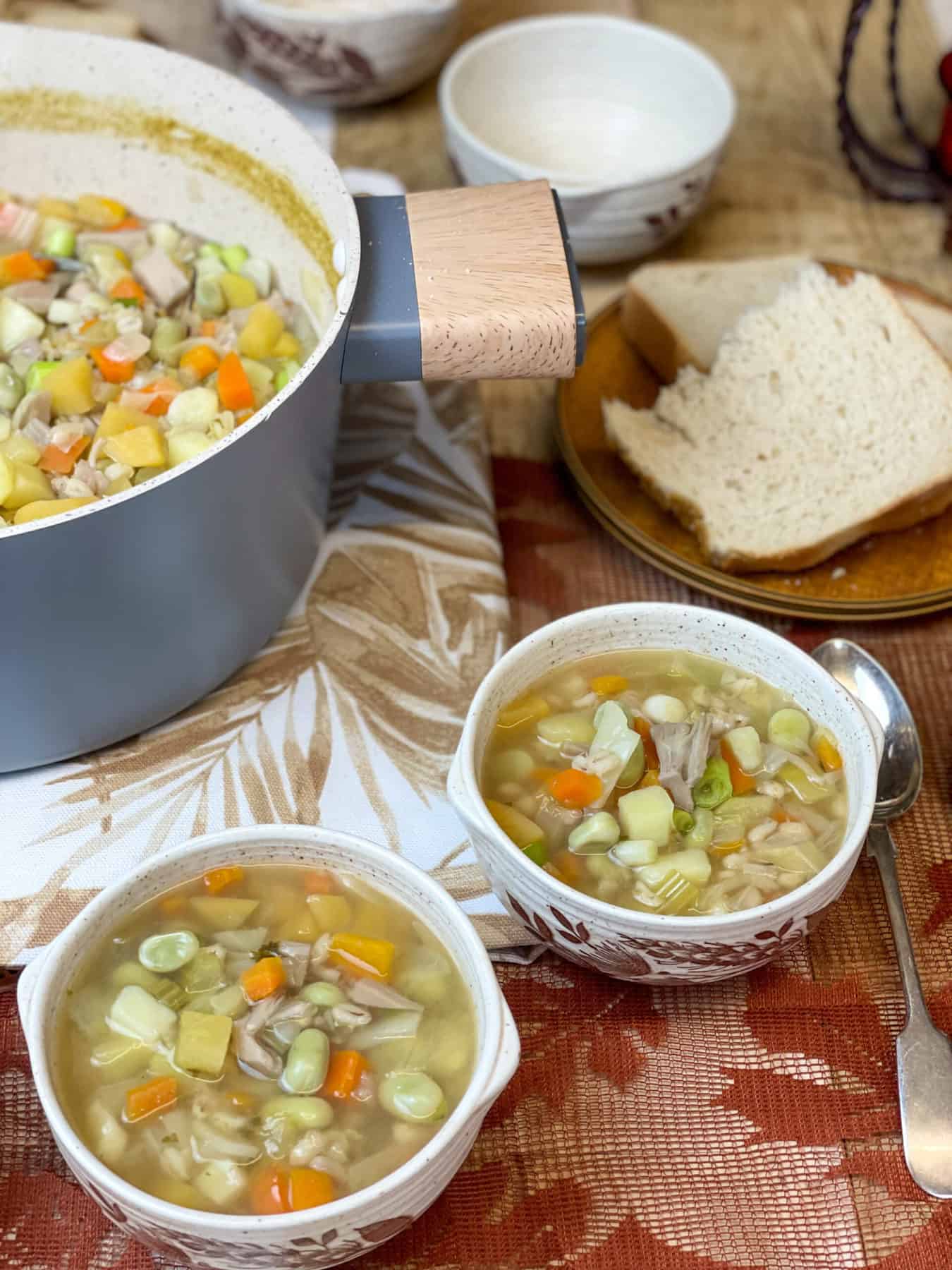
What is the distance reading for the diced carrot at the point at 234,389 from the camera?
182cm

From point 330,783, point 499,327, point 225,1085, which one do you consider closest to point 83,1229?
point 225,1085

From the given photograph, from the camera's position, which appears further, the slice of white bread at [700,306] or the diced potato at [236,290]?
the slice of white bread at [700,306]

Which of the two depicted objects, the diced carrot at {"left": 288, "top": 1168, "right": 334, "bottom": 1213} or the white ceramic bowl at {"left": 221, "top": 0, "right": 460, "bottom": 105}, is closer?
the diced carrot at {"left": 288, "top": 1168, "right": 334, "bottom": 1213}

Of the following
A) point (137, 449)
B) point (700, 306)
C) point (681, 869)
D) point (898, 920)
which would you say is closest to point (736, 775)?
point (681, 869)

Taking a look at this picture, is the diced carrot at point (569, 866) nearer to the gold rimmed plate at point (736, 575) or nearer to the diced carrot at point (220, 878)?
the diced carrot at point (220, 878)

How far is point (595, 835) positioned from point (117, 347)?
1.00m

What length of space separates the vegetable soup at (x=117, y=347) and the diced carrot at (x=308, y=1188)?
83cm

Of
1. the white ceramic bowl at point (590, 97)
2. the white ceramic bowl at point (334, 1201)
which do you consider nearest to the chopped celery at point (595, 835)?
the white ceramic bowl at point (334, 1201)

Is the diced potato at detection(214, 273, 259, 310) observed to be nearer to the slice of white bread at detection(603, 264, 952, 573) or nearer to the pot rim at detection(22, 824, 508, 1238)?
the slice of white bread at detection(603, 264, 952, 573)

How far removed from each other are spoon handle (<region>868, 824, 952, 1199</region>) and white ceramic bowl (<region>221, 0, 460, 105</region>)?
2.05 meters

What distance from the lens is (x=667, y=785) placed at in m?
1.49

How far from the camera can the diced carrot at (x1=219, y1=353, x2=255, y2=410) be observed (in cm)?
182

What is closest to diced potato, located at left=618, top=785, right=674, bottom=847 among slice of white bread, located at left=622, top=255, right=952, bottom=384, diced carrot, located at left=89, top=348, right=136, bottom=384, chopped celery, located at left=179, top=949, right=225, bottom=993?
chopped celery, located at left=179, top=949, right=225, bottom=993

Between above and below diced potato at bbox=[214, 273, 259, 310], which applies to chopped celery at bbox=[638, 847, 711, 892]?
below
